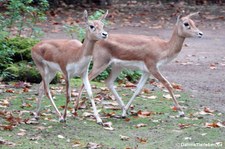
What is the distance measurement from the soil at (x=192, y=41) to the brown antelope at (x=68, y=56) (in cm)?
228

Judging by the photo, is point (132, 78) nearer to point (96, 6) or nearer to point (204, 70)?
point (204, 70)

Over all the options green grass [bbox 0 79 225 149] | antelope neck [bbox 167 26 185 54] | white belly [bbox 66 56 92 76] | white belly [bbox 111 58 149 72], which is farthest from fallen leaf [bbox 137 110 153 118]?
white belly [bbox 66 56 92 76]

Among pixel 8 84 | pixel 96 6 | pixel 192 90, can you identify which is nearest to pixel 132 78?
pixel 192 90

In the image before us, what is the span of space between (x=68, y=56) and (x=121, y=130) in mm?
1208

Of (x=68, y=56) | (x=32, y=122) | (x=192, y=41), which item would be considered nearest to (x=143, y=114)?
(x=68, y=56)

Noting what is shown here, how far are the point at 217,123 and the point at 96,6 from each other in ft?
50.8

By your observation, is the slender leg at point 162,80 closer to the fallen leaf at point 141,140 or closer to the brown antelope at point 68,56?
the brown antelope at point 68,56

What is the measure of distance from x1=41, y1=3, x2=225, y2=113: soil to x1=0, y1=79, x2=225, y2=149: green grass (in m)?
0.92

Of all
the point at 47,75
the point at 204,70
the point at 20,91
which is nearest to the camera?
the point at 47,75

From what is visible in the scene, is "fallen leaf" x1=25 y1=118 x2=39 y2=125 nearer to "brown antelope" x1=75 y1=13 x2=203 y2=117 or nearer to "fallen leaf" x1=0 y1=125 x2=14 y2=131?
"fallen leaf" x1=0 y1=125 x2=14 y2=131

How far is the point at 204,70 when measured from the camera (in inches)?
566

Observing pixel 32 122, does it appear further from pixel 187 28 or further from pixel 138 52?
pixel 187 28

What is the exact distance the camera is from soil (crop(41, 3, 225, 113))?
12.3m

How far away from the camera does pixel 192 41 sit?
61.3ft
